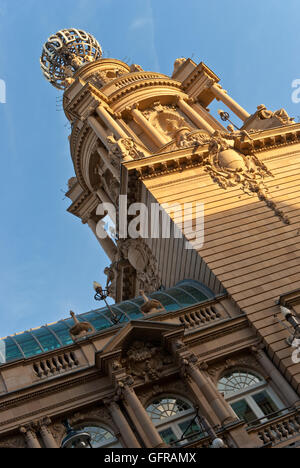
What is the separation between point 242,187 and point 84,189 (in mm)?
20064

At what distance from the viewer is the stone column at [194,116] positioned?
129ft

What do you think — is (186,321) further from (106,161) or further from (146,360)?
(106,161)

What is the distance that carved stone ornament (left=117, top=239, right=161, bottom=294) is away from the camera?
3488 centimetres

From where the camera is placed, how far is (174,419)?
2256 cm

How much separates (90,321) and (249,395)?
336 inches

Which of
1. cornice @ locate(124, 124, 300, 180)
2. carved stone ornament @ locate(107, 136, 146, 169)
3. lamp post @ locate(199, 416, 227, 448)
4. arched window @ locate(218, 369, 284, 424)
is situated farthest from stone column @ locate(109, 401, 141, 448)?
carved stone ornament @ locate(107, 136, 146, 169)

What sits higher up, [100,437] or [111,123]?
[111,123]

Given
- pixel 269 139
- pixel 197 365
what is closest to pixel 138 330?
pixel 197 365

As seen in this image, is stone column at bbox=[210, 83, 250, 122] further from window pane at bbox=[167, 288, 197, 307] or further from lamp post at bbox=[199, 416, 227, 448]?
lamp post at bbox=[199, 416, 227, 448]

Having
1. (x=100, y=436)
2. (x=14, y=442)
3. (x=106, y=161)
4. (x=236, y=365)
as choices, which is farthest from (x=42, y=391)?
(x=106, y=161)

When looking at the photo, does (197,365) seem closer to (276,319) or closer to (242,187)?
(276,319)

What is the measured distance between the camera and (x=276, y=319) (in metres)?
24.6

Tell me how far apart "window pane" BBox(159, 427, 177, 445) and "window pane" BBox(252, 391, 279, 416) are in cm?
362

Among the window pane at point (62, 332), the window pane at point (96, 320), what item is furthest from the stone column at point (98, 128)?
the window pane at point (62, 332)
